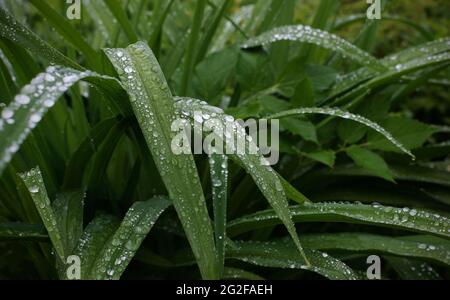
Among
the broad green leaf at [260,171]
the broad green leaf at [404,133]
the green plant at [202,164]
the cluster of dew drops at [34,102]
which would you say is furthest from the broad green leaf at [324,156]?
the cluster of dew drops at [34,102]

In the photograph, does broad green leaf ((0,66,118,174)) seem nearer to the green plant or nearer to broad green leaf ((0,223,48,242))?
the green plant

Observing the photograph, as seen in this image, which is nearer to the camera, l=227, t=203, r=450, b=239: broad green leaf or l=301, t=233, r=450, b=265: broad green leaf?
l=227, t=203, r=450, b=239: broad green leaf

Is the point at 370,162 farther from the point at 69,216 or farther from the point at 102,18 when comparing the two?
the point at 102,18

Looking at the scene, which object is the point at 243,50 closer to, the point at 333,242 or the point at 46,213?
the point at 333,242

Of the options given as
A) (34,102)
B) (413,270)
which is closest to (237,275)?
(413,270)

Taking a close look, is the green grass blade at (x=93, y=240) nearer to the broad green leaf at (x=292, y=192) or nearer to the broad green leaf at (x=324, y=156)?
the broad green leaf at (x=292, y=192)

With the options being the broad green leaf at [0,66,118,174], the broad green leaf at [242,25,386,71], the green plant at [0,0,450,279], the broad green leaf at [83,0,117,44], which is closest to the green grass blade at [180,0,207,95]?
the green plant at [0,0,450,279]
